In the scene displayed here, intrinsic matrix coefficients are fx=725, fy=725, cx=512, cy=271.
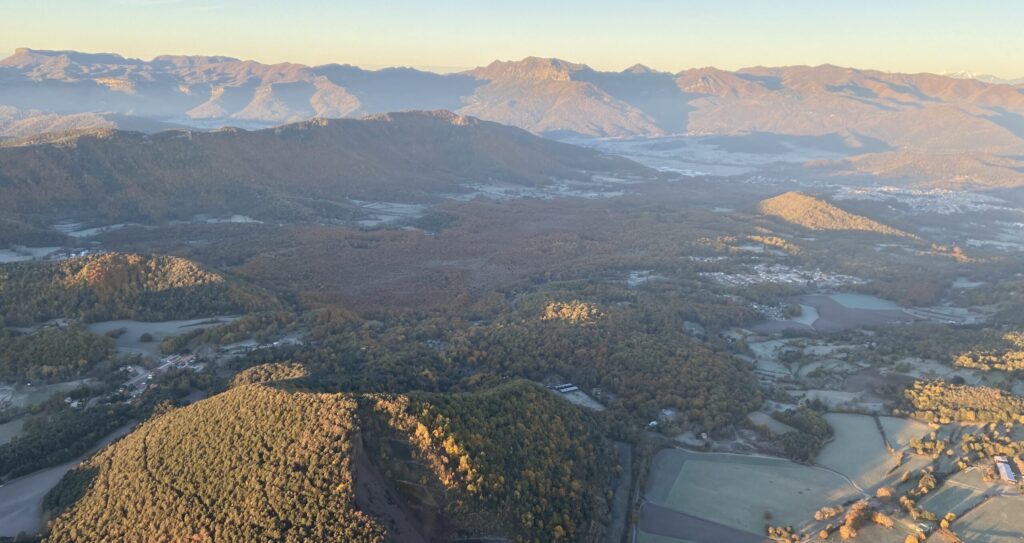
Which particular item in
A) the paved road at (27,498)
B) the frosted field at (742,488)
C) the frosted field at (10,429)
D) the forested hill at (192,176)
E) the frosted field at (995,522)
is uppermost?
the forested hill at (192,176)

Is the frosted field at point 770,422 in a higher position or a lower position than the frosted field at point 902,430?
higher

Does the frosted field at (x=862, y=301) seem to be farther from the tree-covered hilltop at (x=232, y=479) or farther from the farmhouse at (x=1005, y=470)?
the tree-covered hilltop at (x=232, y=479)

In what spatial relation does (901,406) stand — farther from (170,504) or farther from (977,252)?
(977,252)

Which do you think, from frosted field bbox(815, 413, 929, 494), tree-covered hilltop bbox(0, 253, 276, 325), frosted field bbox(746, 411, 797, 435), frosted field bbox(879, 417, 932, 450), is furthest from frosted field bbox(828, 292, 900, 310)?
tree-covered hilltop bbox(0, 253, 276, 325)

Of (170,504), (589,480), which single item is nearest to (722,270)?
(589,480)

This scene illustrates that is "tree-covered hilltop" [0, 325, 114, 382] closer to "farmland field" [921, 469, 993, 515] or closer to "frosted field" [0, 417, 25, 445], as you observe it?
"frosted field" [0, 417, 25, 445]

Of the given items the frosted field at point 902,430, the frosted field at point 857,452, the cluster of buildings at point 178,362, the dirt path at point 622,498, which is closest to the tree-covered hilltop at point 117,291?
the cluster of buildings at point 178,362
